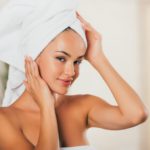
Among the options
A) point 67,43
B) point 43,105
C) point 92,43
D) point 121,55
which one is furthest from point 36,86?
point 121,55

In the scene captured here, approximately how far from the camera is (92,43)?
1251mm

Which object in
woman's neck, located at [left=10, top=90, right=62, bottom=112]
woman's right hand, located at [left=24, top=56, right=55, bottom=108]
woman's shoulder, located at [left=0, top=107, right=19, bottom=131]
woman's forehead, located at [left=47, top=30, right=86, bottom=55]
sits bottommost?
woman's shoulder, located at [left=0, top=107, right=19, bottom=131]

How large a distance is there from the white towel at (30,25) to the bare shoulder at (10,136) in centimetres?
18

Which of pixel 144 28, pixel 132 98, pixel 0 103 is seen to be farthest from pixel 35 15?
pixel 144 28

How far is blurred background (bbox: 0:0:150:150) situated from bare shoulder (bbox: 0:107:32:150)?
287 millimetres

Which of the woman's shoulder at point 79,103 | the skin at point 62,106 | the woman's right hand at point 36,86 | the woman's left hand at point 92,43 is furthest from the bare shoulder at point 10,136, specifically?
the woman's left hand at point 92,43

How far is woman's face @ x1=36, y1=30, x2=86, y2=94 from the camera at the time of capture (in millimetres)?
1114

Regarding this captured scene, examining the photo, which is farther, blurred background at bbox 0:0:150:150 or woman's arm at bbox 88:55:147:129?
blurred background at bbox 0:0:150:150

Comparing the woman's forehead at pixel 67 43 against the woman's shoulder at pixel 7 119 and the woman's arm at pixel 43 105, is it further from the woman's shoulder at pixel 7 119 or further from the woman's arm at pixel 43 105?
the woman's shoulder at pixel 7 119

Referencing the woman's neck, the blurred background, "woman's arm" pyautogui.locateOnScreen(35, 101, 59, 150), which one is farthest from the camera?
the blurred background

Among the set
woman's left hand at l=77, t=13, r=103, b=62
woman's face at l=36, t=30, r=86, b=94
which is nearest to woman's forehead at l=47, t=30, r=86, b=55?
woman's face at l=36, t=30, r=86, b=94

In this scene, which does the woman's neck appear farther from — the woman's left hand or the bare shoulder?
the woman's left hand

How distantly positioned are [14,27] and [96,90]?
1.35 feet

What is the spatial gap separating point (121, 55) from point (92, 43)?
204 mm
